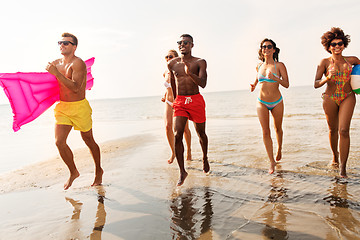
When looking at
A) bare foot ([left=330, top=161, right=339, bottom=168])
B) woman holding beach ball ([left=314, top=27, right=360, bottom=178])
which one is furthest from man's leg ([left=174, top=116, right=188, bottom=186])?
bare foot ([left=330, top=161, right=339, bottom=168])

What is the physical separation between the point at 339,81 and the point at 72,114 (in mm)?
4431

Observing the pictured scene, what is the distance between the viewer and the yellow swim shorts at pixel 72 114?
450 cm

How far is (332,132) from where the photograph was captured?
18.2 ft

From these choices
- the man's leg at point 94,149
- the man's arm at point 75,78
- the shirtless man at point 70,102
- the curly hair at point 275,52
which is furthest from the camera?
the curly hair at point 275,52

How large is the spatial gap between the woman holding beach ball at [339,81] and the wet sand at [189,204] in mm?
679

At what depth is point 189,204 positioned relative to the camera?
3838mm

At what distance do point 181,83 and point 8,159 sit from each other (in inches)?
234

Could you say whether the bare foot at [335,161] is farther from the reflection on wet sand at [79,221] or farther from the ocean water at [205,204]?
the reflection on wet sand at [79,221]

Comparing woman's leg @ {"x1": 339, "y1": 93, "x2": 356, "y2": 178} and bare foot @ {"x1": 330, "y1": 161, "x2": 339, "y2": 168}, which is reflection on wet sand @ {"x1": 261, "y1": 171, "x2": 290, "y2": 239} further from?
bare foot @ {"x1": 330, "y1": 161, "x2": 339, "y2": 168}

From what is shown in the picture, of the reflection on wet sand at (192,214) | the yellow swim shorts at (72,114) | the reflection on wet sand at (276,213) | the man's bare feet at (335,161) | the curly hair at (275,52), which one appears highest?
the curly hair at (275,52)

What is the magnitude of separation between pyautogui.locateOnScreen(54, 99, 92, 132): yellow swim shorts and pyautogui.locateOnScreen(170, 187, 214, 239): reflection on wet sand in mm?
1875

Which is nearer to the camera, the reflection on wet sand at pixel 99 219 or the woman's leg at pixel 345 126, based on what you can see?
the reflection on wet sand at pixel 99 219

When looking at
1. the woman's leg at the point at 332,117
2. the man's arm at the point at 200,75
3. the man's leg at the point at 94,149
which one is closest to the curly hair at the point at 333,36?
the woman's leg at the point at 332,117

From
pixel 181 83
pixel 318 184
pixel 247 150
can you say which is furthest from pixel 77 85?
pixel 247 150
